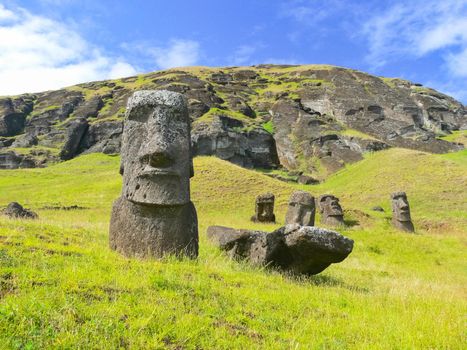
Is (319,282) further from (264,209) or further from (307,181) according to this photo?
(307,181)

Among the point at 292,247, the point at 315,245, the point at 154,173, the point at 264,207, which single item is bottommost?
the point at 292,247

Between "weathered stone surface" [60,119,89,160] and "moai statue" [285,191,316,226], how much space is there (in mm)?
70209

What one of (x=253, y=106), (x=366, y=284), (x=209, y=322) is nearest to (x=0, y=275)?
(x=209, y=322)

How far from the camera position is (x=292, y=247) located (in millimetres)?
8312

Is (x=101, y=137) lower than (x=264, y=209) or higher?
higher

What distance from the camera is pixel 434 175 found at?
39.7 metres

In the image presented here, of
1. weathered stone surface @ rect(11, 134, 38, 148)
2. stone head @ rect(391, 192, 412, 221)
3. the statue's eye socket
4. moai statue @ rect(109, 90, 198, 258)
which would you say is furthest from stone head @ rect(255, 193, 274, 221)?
weathered stone surface @ rect(11, 134, 38, 148)

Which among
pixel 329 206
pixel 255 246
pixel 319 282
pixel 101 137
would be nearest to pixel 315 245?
pixel 319 282

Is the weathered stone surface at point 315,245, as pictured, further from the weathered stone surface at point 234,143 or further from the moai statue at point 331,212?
the weathered stone surface at point 234,143

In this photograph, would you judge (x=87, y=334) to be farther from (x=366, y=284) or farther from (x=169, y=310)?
(x=366, y=284)

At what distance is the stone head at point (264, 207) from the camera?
2588cm

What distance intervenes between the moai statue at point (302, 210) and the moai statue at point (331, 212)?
2363mm

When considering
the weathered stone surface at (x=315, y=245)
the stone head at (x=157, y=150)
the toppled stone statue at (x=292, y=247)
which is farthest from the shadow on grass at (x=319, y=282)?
the stone head at (x=157, y=150)

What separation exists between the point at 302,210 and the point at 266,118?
71371 millimetres
